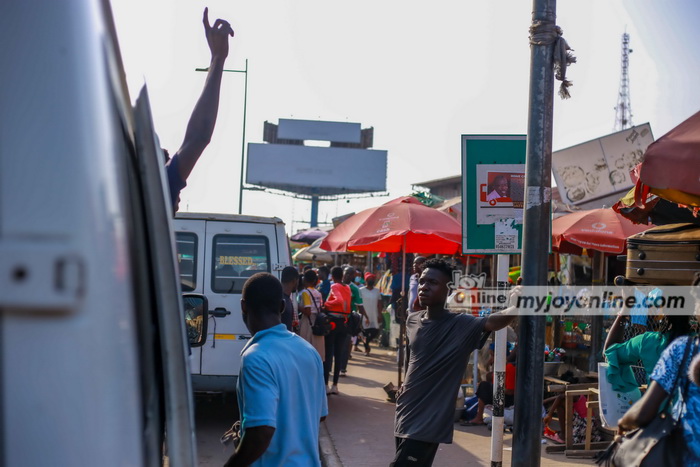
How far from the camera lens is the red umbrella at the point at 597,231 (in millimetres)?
10422

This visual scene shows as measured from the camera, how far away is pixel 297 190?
249 ft

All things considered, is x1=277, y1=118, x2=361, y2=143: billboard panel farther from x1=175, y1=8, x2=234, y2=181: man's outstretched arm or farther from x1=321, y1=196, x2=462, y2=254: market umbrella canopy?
x1=175, y1=8, x2=234, y2=181: man's outstretched arm

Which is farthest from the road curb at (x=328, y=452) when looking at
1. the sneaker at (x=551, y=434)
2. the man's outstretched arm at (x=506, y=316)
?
the man's outstretched arm at (x=506, y=316)

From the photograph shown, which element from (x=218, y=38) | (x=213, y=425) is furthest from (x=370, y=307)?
(x=218, y=38)

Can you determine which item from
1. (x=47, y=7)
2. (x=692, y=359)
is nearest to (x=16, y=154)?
(x=47, y=7)

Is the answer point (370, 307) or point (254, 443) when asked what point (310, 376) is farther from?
point (370, 307)

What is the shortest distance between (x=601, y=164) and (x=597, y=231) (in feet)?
8.10

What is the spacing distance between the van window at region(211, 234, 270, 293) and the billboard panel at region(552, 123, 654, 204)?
6.20 meters

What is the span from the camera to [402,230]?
33.9 ft

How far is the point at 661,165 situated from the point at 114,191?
3.20 metres

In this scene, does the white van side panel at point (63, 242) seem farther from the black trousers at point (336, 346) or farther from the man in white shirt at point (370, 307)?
the man in white shirt at point (370, 307)

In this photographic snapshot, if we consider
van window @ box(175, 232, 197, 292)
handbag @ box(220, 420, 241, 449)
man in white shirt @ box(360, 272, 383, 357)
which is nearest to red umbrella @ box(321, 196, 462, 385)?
van window @ box(175, 232, 197, 292)

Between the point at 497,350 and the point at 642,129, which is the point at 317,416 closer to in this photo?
the point at 497,350

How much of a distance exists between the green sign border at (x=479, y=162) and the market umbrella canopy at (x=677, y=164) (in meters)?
1.95
